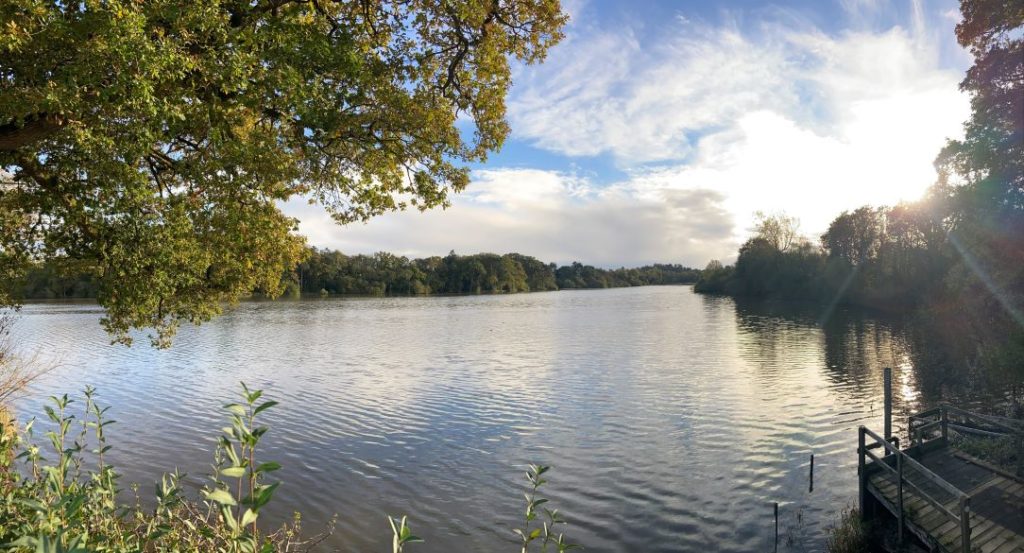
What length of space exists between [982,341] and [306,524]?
26488 mm

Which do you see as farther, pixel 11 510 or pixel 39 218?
pixel 39 218

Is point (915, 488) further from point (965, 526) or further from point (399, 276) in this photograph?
point (399, 276)

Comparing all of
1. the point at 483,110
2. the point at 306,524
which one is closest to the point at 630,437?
the point at 306,524

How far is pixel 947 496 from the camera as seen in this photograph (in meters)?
11.0

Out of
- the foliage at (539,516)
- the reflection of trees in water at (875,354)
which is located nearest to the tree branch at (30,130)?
the foliage at (539,516)

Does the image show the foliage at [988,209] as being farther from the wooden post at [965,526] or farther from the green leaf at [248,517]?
the green leaf at [248,517]

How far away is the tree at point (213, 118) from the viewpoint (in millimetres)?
6668

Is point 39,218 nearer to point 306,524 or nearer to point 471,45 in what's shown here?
point 306,524

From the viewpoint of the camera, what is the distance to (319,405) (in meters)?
22.5

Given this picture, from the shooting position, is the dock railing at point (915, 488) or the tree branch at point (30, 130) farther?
the dock railing at point (915, 488)

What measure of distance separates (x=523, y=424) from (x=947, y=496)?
1196 cm

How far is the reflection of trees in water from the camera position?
78.6ft

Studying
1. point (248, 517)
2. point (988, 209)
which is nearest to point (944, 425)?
point (988, 209)

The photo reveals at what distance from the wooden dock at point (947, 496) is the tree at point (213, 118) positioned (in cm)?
1037
